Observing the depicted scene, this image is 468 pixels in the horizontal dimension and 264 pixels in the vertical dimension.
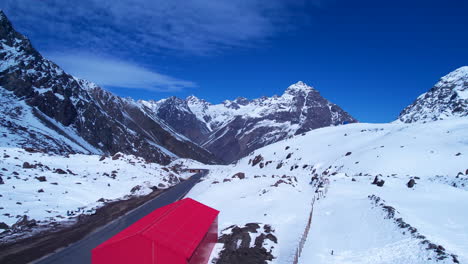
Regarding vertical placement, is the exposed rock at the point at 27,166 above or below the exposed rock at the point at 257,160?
below

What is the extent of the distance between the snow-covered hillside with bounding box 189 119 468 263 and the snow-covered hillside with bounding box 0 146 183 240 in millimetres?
13714

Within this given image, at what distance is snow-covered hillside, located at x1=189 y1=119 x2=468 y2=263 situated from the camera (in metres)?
14.7

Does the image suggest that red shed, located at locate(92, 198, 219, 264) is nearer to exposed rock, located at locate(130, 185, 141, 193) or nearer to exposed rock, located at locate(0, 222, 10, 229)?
exposed rock, located at locate(0, 222, 10, 229)

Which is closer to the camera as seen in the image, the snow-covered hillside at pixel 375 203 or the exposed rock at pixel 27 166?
the snow-covered hillside at pixel 375 203

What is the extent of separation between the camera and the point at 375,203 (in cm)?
2184

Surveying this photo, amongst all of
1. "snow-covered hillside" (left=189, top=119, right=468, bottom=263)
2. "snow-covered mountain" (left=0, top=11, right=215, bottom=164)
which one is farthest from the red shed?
"snow-covered mountain" (left=0, top=11, right=215, bottom=164)

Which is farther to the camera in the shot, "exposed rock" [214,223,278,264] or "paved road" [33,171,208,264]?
"paved road" [33,171,208,264]

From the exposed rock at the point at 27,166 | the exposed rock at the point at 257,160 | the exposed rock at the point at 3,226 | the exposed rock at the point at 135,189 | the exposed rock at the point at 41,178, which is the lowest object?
the exposed rock at the point at 3,226

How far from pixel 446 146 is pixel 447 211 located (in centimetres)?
2702

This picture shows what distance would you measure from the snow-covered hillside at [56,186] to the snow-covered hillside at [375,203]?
13714 mm

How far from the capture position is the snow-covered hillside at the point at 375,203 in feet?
48.3

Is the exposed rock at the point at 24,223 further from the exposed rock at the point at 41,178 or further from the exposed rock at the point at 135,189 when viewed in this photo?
the exposed rock at the point at 135,189

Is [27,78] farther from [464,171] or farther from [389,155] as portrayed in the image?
[464,171]

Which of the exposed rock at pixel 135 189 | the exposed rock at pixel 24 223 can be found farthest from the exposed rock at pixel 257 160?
the exposed rock at pixel 24 223
